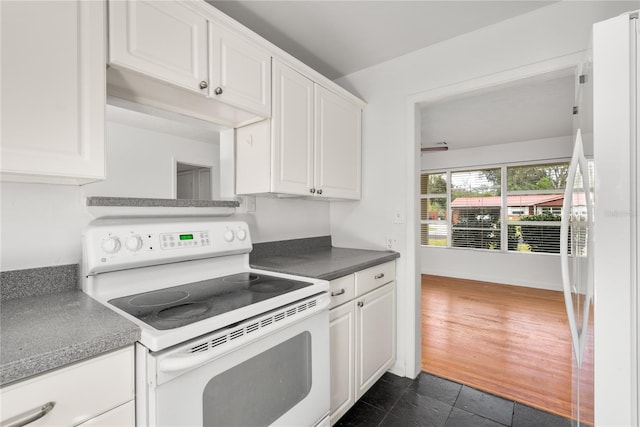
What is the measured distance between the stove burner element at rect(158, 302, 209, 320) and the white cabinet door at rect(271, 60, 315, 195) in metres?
0.79

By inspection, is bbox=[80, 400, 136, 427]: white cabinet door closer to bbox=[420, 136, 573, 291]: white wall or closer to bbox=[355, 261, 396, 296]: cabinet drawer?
bbox=[355, 261, 396, 296]: cabinet drawer

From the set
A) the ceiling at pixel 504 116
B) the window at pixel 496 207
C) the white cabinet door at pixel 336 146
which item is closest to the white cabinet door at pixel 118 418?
the white cabinet door at pixel 336 146

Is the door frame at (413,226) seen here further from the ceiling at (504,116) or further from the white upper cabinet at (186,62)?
the white upper cabinet at (186,62)

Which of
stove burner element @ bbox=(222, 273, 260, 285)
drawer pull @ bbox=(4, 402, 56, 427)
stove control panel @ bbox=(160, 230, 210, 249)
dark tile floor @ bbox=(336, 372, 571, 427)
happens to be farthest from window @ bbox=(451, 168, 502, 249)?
drawer pull @ bbox=(4, 402, 56, 427)

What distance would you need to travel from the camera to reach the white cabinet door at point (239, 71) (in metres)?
1.40

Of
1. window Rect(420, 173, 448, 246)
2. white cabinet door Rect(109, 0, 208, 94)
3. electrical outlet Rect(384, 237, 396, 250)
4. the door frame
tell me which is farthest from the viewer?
window Rect(420, 173, 448, 246)

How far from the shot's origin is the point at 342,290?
1645 millimetres

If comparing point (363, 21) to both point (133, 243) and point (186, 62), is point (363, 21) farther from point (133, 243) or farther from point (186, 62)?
point (133, 243)

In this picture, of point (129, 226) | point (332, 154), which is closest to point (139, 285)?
point (129, 226)

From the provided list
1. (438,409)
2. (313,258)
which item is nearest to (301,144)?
(313,258)

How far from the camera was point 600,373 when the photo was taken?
0.84 meters

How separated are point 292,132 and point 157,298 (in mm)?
1130

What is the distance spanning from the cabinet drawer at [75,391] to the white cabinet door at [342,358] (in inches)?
37.7

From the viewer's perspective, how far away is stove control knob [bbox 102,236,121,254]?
1148 mm
